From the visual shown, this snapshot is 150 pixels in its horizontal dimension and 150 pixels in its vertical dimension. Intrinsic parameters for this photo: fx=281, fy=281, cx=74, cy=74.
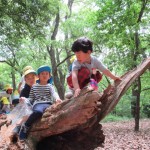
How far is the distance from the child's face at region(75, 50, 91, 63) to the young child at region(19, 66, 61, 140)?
1.70 ft

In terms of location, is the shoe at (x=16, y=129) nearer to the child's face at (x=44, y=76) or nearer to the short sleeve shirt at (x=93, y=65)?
the child's face at (x=44, y=76)

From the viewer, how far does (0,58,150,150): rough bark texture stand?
372 cm

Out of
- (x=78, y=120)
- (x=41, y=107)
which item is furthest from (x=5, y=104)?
(x=78, y=120)

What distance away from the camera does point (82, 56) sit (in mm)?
4047

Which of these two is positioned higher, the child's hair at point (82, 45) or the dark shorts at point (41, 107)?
the child's hair at point (82, 45)

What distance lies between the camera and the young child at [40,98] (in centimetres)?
397

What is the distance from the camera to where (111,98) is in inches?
163

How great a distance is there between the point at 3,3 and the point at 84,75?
6.71m

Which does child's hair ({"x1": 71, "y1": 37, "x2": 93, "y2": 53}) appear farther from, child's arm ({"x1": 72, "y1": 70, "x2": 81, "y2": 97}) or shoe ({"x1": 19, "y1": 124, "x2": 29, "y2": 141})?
shoe ({"x1": 19, "y1": 124, "x2": 29, "y2": 141})

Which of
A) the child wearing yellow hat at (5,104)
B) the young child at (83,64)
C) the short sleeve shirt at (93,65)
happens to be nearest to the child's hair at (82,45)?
the young child at (83,64)

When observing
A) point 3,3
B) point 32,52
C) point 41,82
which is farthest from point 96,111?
point 32,52

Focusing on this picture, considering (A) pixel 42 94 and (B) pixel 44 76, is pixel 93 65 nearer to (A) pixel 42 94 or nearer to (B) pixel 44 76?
(B) pixel 44 76

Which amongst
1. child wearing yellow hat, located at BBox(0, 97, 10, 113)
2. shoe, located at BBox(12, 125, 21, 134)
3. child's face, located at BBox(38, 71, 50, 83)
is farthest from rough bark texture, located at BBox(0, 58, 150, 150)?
child wearing yellow hat, located at BBox(0, 97, 10, 113)

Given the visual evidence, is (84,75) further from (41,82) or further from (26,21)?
(26,21)
